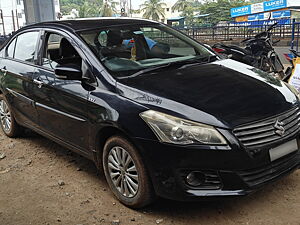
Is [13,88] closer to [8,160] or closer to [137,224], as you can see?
[8,160]

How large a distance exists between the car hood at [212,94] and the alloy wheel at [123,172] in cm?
52

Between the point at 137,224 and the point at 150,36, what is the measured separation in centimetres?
233

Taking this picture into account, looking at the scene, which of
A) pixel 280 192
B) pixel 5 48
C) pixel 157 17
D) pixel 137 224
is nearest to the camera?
pixel 137 224

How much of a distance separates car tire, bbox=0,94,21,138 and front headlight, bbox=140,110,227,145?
9.96 feet

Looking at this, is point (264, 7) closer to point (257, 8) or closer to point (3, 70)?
point (257, 8)

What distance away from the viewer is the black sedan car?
9.39 ft

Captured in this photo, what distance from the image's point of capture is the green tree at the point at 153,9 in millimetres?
85375

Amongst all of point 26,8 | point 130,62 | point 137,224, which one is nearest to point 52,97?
point 130,62

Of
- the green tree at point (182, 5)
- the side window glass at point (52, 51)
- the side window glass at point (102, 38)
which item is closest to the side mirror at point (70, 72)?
the side window glass at point (102, 38)

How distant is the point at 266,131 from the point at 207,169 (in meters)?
0.56

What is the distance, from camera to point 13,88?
4.95 metres

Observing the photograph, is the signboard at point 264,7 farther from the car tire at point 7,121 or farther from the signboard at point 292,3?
the car tire at point 7,121

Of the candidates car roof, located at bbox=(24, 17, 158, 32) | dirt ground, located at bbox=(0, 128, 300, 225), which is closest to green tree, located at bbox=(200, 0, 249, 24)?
car roof, located at bbox=(24, 17, 158, 32)

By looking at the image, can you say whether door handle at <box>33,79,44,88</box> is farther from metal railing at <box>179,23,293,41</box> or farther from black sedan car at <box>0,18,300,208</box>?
metal railing at <box>179,23,293,41</box>
